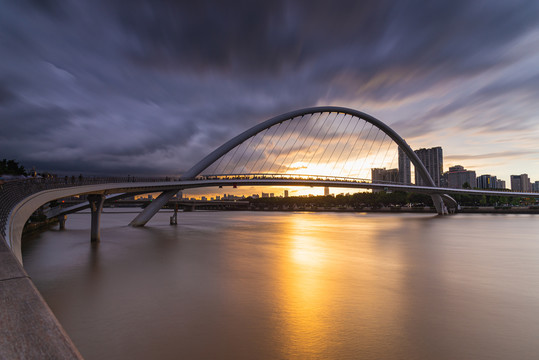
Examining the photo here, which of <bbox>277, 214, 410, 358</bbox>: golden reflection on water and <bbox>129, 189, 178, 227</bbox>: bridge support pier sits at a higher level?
<bbox>129, 189, 178, 227</bbox>: bridge support pier

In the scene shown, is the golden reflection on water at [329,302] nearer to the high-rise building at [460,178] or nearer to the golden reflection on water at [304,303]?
the golden reflection on water at [304,303]

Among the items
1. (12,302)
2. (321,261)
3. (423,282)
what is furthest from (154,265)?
(12,302)

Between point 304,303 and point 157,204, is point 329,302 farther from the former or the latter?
point 157,204

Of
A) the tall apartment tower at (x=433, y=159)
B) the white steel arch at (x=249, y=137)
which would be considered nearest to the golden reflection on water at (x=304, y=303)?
the white steel arch at (x=249, y=137)

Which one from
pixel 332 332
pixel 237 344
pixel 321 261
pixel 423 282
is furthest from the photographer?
pixel 321 261

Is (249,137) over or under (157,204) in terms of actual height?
over

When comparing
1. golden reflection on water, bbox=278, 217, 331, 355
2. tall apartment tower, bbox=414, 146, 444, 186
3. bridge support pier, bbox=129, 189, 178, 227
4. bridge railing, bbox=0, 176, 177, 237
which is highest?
tall apartment tower, bbox=414, 146, 444, 186

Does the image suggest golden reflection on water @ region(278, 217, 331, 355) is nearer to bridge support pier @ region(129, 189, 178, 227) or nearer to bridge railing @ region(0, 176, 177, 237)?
bridge railing @ region(0, 176, 177, 237)

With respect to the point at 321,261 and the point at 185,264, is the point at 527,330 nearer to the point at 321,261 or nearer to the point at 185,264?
the point at 321,261

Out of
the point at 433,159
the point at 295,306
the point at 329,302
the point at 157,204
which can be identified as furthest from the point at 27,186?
the point at 433,159

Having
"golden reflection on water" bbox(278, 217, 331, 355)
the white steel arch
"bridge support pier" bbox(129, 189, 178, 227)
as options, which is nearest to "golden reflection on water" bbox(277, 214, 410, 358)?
"golden reflection on water" bbox(278, 217, 331, 355)

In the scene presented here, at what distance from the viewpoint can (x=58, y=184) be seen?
16406 mm

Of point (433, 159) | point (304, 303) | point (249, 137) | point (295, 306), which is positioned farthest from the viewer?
point (433, 159)

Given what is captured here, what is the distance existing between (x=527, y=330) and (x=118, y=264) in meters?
15.8
